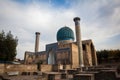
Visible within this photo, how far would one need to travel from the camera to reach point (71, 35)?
32.1m

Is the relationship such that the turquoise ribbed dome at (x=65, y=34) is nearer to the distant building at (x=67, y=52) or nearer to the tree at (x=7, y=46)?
the distant building at (x=67, y=52)

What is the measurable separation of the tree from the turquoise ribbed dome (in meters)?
13.1

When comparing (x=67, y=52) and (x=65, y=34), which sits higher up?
(x=65, y=34)

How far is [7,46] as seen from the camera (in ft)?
66.2

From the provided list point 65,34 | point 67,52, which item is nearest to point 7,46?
point 67,52

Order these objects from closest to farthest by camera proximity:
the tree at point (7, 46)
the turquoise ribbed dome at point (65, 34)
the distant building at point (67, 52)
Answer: the tree at point (7, 46), the distant building at point (67, 52), the turquoise ribbed dome at point (65, 34)

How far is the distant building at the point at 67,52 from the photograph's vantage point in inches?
974

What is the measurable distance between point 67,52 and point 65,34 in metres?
7.33

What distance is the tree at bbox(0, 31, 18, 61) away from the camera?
64.7 ft

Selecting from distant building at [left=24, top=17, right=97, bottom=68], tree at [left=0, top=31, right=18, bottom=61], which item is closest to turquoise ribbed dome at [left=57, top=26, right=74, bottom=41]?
distant building at [left=24, top=17, right=97, bottom=68]

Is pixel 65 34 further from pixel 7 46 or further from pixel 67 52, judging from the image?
pixel 7 46

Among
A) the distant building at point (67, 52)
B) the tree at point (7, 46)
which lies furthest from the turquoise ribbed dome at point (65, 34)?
the tree at point (7, 46)

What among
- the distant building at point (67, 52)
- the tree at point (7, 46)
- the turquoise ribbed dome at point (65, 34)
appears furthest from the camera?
the turquoise ribbed dome at point (65, 34)

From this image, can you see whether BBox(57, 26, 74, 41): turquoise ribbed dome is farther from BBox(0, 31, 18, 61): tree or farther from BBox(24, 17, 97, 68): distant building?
BBox(0, 31, 18, 61): tree
